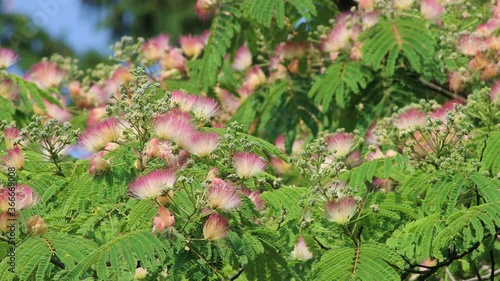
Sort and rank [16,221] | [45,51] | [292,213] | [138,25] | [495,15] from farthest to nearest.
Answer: [45,51]
[138,25]
[495,15]
[292,213]
[16,221]

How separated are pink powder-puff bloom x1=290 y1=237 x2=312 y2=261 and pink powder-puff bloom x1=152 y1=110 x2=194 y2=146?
86 centimetres

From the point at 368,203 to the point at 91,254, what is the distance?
131cm

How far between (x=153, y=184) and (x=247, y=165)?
0.43 metres

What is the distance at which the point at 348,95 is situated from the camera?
6895mm

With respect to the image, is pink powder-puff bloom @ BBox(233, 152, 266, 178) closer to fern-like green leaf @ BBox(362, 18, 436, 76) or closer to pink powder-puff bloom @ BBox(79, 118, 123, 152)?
pink powder-puff bloom @ BBox(79, 118, 123, 152)

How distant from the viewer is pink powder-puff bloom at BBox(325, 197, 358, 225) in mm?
4785

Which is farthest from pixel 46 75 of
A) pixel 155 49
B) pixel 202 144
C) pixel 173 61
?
pixel 202 144

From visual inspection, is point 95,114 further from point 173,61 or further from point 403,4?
point 403,4

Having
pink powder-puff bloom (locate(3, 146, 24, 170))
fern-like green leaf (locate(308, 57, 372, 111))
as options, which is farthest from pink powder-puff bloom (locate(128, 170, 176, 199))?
fern-like green leaf (locate(308, 57, 372, 111))

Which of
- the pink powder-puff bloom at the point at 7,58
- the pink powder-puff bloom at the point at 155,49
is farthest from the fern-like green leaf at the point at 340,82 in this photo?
the pink powder-puff bloom at the point at 7,58

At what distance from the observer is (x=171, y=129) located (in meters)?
4.73

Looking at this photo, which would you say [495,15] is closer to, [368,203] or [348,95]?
[348,95]

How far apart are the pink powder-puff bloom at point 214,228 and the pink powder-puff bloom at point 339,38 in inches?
107

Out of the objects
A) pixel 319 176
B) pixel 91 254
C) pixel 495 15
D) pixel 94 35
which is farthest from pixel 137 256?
pixel 94 35
